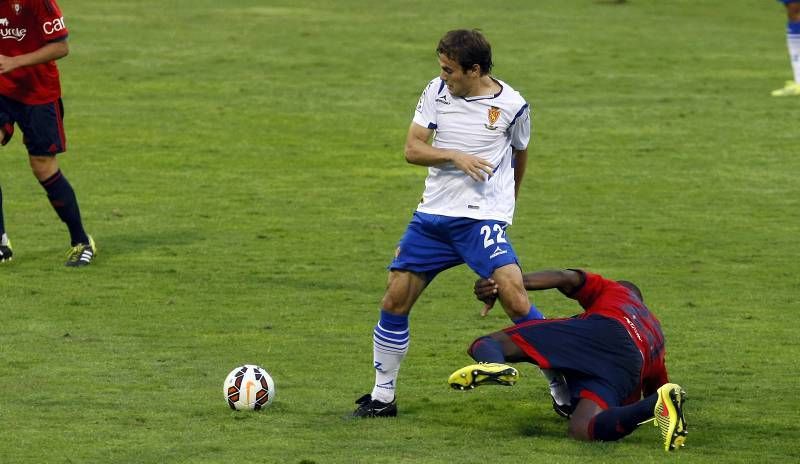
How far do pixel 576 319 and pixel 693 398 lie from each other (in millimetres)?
1084

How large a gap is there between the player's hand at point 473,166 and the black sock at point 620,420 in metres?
1.39

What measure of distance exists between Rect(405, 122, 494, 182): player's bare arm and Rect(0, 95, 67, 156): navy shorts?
500 centimetres

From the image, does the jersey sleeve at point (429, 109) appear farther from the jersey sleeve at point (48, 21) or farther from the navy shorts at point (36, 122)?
the navy shorts at point (36, 122)

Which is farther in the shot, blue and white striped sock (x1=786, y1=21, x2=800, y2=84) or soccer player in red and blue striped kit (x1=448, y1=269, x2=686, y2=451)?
blue and white striped sock (x1=786, y1=21, x2=800, y2=84)

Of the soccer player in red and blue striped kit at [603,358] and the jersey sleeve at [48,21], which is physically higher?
the jersey sleeve at [48,21]

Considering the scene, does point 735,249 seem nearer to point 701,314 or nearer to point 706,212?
point 706,212

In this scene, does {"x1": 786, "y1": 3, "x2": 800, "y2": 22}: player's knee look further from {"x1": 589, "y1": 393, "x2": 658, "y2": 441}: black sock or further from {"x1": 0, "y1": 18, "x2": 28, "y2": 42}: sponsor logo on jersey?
{"x1": 589, "y1": 393, "x2": 658, "y2": 441}: black sock

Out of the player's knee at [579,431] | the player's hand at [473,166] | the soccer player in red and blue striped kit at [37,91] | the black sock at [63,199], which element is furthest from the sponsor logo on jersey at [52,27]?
the player's knee at [579,431]

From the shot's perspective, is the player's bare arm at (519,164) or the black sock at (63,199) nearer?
the player's bare arm at (519,164)

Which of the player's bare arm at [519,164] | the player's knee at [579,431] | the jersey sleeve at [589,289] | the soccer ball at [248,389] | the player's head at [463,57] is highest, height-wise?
the player's head at [463,57]

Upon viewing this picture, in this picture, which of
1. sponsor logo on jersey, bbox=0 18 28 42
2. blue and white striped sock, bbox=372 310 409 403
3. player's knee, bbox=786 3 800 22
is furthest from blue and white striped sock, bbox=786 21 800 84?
blue and white striped sock, bbox=372 310 409 403

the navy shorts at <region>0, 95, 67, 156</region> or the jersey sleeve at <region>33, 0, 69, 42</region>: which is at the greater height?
the jersey sleeve at <region>33, 0, 69, 42</region>

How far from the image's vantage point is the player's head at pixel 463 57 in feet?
26.8

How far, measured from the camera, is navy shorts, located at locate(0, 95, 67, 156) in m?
12.5
